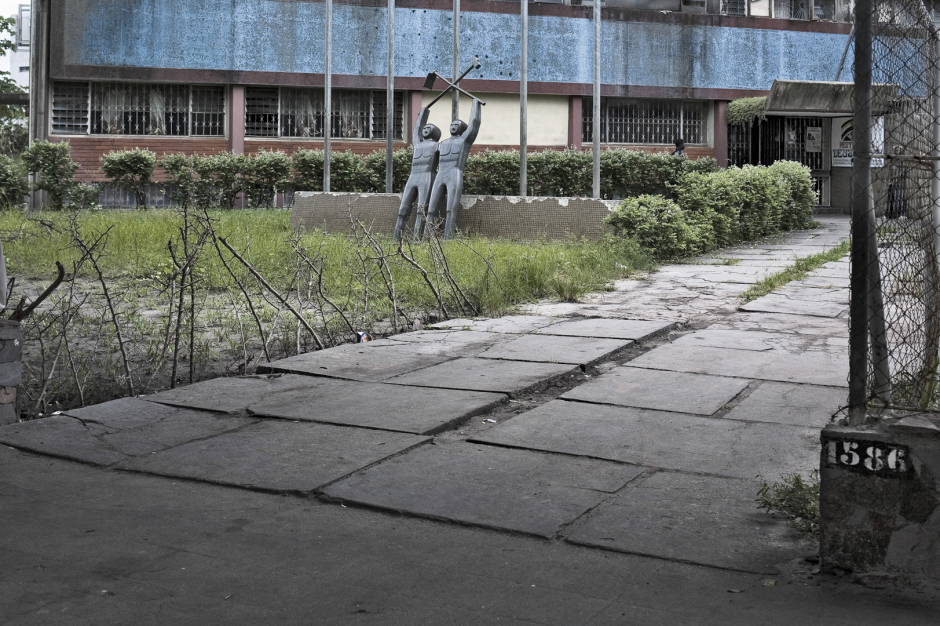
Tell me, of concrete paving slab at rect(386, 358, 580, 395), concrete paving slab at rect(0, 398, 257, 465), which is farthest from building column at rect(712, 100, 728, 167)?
concrete paving slab at rect(0, 398, 257, 465)

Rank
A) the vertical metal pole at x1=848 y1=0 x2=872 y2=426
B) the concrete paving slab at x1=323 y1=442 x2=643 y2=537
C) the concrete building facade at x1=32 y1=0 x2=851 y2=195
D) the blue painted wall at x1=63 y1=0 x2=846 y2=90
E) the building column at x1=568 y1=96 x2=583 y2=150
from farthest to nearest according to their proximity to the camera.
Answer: the building column at x1=568 y1=96 x2=583 y2=150, the concrete building facade at x1=32 y1=0 x2=851 y2=195, the blue painted wall at x1=63 y1=0 x2=846 y2=90, the concrete paving slab at x1=323 y1=442 x2=643 y2=537, the vertical metal pole at x1=848 y1=0 x2=872 y2=426

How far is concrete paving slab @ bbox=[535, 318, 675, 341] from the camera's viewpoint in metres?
6.33

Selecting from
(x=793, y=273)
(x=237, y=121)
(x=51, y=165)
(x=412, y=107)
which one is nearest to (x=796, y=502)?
(x=793, y=273)

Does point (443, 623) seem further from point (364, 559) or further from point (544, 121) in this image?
point (544, 121)

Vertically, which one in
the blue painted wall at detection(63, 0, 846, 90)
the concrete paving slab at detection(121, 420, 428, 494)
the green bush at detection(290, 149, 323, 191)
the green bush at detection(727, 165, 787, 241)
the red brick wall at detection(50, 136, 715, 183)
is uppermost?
the blue painted wall at detection(63, 0, 846, 90)

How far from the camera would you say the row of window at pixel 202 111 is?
21531mm

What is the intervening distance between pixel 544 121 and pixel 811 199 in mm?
8110

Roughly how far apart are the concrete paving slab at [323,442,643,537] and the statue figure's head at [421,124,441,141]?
1003cm

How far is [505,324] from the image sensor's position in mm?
6875

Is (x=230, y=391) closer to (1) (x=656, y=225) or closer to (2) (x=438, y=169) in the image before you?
(1) (x=656, y=225)

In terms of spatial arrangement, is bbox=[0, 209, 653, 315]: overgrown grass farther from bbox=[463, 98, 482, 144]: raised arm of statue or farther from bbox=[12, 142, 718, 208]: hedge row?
bbox=[12, 142, 718, 208]: hedge row

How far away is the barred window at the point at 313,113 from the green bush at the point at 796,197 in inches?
373

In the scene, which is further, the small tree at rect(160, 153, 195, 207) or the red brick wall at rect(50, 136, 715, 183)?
the red brick wall at rect(50, 136, 715, 183)

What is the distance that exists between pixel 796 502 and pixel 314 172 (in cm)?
1820
